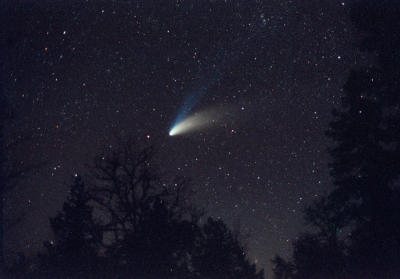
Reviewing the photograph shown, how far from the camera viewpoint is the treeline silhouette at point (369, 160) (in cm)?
1497

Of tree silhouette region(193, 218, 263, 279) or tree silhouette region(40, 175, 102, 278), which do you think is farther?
tree silhouette region(193, 218, 263, 279)

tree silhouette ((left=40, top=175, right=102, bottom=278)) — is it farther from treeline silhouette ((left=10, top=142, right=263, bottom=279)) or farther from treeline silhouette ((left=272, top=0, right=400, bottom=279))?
treeline silhouette ((left=272, top=0, right=400, bottom=279))

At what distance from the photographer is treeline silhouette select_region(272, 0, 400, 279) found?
14969 mm

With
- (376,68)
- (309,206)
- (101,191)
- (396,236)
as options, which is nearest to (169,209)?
(101,191)

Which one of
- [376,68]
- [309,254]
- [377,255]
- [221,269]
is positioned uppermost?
[376,68]

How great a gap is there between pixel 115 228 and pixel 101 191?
6.28 ft

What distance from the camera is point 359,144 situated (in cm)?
1677

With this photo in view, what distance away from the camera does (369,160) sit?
1619 centimetres

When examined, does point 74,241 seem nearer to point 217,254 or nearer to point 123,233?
point 123,233

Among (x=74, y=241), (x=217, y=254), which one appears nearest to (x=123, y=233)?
(x=74, y=241)

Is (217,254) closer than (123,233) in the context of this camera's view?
No

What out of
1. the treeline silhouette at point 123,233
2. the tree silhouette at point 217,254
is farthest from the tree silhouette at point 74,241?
the tree silhouette at point 217,254

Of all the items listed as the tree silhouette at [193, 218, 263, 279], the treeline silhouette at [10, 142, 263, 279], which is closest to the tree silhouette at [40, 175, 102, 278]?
the treeline silhouette at [10, 142, 263, 279]

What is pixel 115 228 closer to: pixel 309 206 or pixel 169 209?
pixel 169 209
